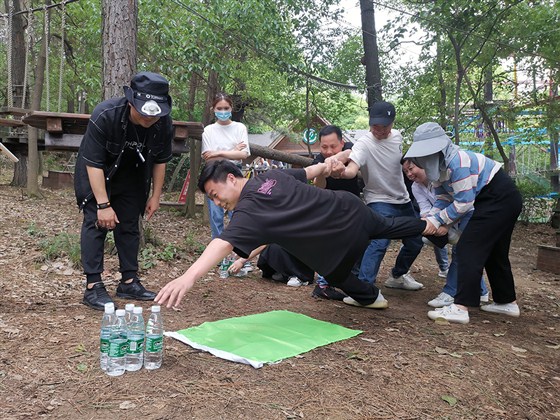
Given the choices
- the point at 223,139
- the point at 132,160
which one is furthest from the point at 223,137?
the point at 132,160

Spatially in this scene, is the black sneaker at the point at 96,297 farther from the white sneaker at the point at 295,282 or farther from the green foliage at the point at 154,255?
the white sneaker at the point at 295,282

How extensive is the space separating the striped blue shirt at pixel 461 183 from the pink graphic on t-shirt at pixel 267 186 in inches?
55.3

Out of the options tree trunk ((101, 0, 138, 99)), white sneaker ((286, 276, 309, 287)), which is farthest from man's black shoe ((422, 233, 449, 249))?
tree trunk ((101, 0, 138, 99))

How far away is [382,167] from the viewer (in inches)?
177

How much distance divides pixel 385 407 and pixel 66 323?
2.17m

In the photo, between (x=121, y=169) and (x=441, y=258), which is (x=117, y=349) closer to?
(x=121, y=169)

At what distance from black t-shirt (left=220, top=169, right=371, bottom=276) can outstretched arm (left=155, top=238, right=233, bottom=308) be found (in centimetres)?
8

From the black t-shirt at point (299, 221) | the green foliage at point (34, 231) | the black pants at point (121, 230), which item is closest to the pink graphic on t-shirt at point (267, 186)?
the black t-shirt at point (299, 221)

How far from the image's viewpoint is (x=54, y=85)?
17.8 m

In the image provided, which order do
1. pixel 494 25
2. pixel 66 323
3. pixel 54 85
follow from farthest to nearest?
pixel 54 85 → pixel 494 25 → pixel 66 323

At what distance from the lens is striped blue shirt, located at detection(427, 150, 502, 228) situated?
3754 millimetres

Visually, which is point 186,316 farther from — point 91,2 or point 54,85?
point 54,85

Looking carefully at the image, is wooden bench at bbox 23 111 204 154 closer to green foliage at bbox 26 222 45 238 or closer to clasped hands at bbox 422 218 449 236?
green foliage at bbox 26 222 45 238

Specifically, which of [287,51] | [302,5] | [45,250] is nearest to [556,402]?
[45,250]
